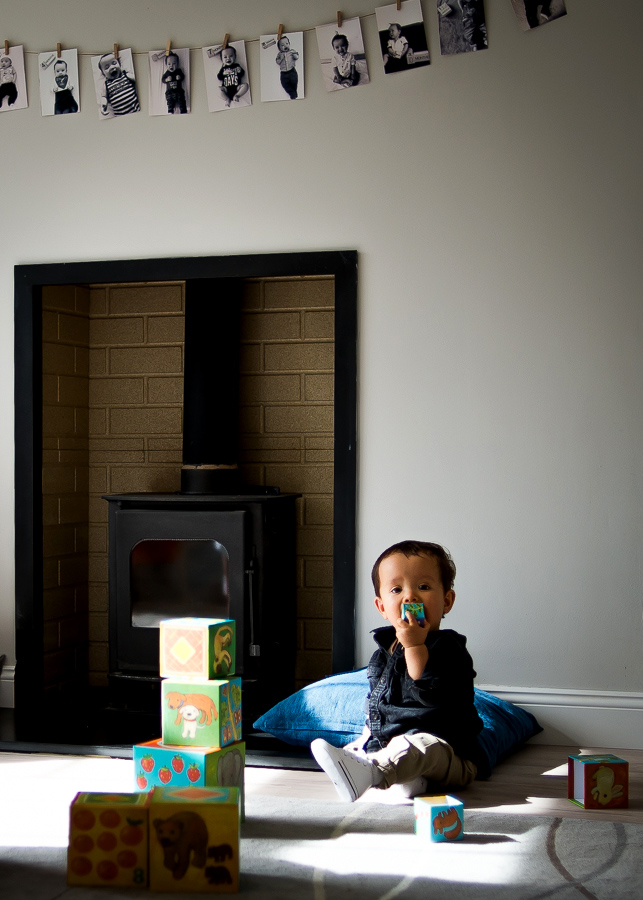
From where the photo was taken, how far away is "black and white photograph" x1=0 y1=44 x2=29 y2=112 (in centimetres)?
338

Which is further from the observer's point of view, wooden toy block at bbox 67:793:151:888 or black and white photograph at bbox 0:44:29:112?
black and white photograph at bbox 0:44:29:112

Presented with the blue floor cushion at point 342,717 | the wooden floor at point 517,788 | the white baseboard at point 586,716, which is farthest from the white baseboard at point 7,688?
the white baseboard at point 586,716

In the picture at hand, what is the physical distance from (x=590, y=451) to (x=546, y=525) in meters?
0.26

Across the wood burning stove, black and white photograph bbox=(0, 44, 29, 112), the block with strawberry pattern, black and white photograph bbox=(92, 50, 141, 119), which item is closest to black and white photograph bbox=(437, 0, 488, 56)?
black and white photograph bbox=(92, 50, 141, 119)

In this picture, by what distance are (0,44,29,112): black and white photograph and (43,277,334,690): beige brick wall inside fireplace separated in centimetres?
72

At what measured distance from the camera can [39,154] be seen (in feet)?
11.1

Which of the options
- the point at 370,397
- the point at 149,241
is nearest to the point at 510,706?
the point at 370,397

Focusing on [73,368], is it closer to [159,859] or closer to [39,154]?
[39,154]

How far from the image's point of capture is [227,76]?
3.21m

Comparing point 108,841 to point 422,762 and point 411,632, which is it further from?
point 411,632

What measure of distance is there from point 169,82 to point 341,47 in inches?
23.5

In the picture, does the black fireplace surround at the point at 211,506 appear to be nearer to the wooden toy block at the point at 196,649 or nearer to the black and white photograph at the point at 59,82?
the black and white photograph at the point at 59,82

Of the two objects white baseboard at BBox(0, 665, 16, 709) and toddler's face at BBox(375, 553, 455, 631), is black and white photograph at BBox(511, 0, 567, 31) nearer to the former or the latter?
toddler's face at BBox(375, 553, 455, 631)

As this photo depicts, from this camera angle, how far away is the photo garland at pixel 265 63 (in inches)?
119
